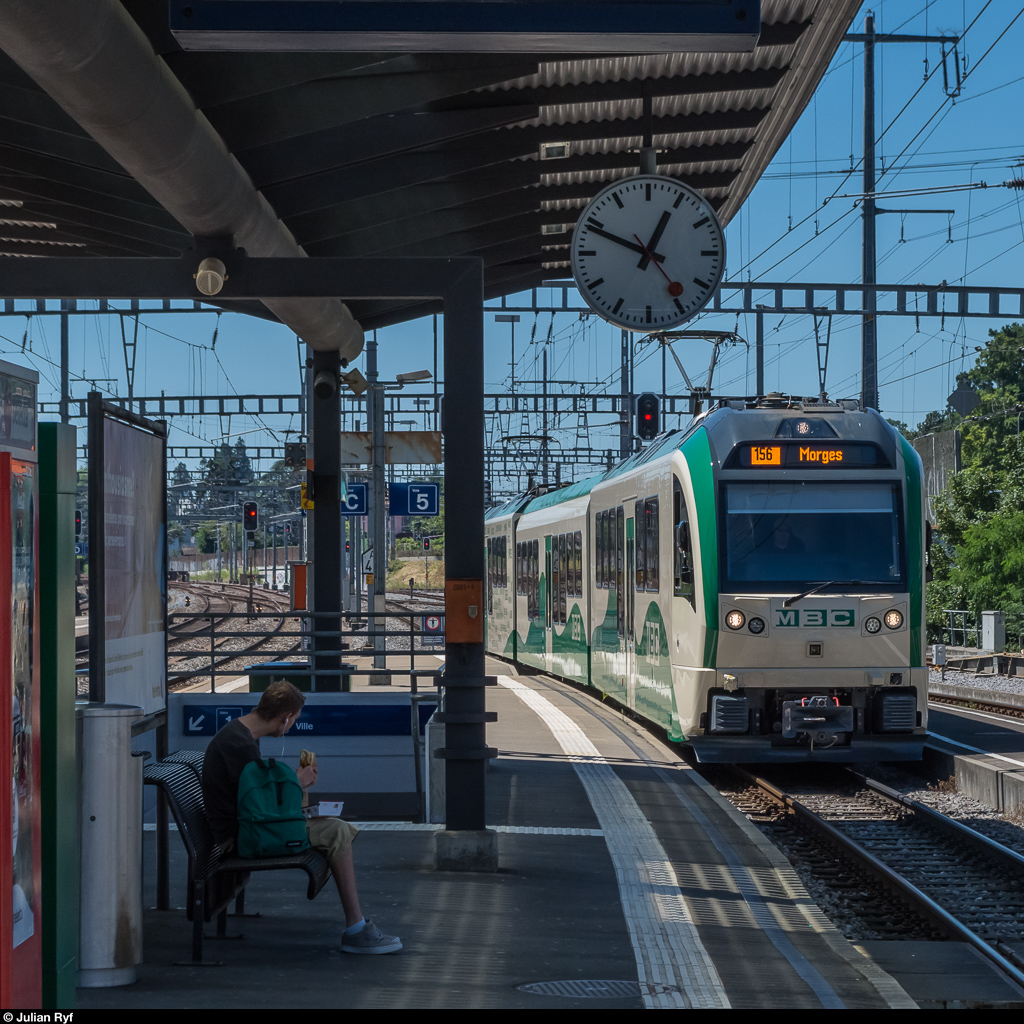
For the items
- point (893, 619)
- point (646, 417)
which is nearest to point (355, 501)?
point (646, 417)

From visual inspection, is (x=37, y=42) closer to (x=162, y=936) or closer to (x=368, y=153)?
(x=368, y=153)

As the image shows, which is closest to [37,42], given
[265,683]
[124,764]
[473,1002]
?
[124,764]

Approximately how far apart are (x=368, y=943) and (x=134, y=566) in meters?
2.21

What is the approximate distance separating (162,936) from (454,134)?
15.6 ft

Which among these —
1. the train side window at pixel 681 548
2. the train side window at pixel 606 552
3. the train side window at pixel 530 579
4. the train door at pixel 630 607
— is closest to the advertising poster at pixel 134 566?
the train side window at pixel 681 548

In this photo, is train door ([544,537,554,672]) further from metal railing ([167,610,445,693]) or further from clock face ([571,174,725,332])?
clock face ([571,174,725,332])

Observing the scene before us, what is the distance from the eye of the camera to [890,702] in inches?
493

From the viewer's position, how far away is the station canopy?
719cm

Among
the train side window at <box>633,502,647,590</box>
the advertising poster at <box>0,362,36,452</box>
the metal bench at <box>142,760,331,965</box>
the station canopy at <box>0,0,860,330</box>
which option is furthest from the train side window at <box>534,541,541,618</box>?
the advertising poster at <box>0,362,36,452</box>

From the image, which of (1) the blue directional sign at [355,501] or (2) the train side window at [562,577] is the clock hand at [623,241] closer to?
(2) the train side window at [562,577]

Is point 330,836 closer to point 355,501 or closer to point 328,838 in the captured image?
point 328,838

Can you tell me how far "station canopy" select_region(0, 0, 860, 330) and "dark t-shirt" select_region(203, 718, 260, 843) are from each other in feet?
9.02

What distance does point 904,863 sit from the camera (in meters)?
10.2

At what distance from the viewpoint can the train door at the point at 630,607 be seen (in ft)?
51.1
